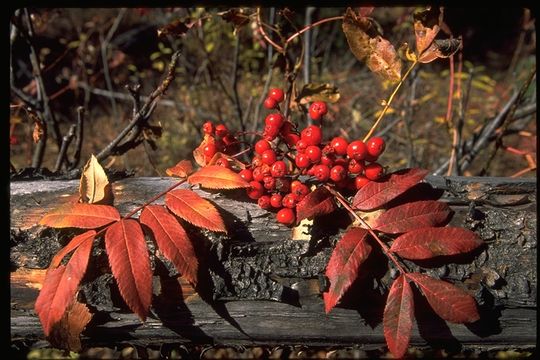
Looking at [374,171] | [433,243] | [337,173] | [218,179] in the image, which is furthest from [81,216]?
[433,243]

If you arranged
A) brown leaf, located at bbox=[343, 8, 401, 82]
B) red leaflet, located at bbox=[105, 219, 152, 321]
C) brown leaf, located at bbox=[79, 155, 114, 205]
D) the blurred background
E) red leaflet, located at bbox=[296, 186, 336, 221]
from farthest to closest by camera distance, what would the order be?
the blurred background < brown leaf, located at bbox=[343, 8, 401, 82] < brown leaf, located at bbox=[79, 155, 114, 205] < red leaflet, located at bbox=[296, 186, 336, 221] < red leaflet, located at bbox=[105, 219, 152, 321]

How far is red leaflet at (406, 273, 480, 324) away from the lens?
3.54 feet

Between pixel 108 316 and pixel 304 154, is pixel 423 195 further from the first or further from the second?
pixel 108 316

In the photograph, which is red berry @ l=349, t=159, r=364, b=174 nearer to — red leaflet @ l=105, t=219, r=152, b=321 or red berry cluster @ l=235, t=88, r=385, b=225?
red berry cluster @ l=235, t=88, r=385, b=225

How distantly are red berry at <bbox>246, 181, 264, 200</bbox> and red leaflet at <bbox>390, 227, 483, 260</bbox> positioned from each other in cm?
37

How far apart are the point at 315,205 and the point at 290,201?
7cm

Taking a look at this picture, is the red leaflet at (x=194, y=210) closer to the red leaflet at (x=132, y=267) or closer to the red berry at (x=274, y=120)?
the red leaflet at (x=132, y=267)

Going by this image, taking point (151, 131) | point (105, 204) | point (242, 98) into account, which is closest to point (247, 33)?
point (242, 98)

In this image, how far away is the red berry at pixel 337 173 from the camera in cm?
122

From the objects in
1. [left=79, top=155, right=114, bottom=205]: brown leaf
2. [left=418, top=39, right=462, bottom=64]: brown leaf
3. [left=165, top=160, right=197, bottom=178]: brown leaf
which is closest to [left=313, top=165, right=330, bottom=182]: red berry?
[left=165, top=160, right=197, bottom=178]: brown leaf

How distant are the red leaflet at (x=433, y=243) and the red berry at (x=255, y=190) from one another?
37 centimetres

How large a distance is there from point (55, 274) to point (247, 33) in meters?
4.67

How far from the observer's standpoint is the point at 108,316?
1267 millimetres

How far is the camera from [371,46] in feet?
4.67
